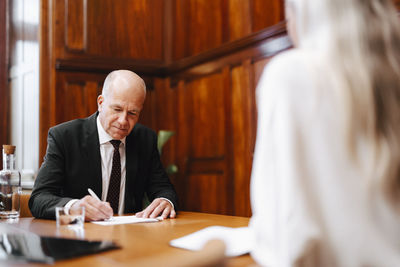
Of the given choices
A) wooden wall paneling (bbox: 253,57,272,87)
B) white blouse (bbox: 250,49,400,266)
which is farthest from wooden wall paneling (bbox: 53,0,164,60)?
white blouse (bbox: 250,49,400,266)

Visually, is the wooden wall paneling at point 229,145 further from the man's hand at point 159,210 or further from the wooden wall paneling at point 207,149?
the man's hand at point 159,210

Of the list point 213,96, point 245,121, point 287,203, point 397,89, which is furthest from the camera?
point 213,96

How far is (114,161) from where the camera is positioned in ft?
8.20

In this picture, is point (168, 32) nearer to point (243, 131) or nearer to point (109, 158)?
point (243, 131)

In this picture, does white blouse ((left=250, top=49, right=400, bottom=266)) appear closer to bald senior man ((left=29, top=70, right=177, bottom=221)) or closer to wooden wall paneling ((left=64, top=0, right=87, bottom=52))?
bald senior man ((left=29, top=70, right=177, bottom=221))

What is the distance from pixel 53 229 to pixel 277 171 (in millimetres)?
998

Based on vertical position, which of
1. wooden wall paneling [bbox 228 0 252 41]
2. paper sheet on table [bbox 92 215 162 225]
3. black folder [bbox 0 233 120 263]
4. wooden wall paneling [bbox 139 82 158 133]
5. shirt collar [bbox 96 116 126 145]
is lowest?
paper sheet on table [bbox 92 215 162 225]

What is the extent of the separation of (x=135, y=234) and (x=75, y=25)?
3385 millimetres

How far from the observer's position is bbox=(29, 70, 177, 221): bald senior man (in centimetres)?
238

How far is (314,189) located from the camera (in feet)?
3.14

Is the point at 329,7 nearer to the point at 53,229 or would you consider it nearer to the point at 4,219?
the point at 53,229

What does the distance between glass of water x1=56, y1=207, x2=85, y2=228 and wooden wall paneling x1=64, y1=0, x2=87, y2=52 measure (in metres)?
2.98

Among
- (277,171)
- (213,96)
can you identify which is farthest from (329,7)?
(213,96)

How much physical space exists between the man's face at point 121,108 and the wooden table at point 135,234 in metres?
0.62
